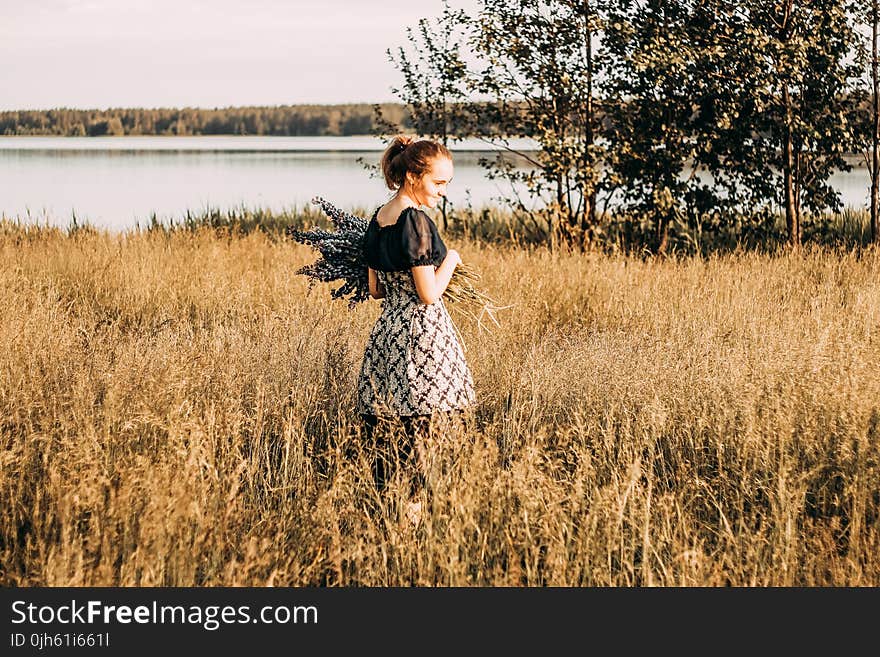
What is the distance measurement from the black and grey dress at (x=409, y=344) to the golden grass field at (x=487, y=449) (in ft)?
0.68

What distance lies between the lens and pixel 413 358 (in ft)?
13.2

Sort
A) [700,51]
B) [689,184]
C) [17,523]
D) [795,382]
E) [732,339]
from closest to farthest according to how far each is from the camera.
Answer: [17,523], [795,382], [732,339], [700,51], [689,184]

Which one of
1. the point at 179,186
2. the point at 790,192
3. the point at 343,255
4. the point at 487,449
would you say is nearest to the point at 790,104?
the point at 790,192

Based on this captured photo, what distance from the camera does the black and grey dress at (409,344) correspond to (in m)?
3.99

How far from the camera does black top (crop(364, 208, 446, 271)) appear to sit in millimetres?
3889

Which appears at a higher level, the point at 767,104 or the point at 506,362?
the point at 767,104

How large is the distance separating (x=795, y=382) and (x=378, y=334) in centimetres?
206

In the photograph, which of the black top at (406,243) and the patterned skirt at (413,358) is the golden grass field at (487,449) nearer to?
the patterned skirt at (413,358)

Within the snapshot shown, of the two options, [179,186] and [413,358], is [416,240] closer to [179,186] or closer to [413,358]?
[413,358]

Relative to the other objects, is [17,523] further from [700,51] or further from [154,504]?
[700,51]

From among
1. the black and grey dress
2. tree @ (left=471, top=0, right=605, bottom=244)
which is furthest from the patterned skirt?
tree @ (left=471, top=0, right=605, bottom=244)

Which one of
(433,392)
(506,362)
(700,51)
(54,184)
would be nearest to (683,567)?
(433,392)

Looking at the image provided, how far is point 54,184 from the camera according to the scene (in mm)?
36625

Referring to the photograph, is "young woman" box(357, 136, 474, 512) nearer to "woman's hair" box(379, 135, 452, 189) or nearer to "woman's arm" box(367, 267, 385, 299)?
"woman's hair" box(379, 135, 452, 189)
